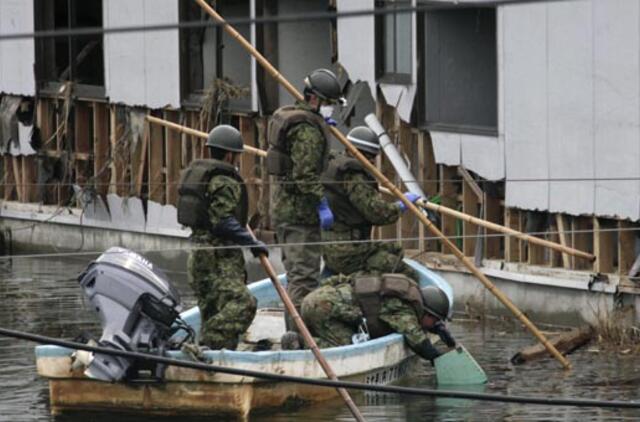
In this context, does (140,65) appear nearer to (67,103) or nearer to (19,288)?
(67,103)

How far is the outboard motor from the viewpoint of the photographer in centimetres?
1419

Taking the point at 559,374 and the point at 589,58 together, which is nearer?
the point at 559,374

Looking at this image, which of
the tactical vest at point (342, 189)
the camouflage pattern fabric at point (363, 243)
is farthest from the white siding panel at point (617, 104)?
the tactical vest at point (342, 189)

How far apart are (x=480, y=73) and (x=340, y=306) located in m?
5.29

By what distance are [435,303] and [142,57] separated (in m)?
8.76

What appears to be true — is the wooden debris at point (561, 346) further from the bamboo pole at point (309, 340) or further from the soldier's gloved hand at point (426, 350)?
the bamboo pole at point (309, 340)

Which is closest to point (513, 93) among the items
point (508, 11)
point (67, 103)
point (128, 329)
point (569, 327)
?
point (508, 11)

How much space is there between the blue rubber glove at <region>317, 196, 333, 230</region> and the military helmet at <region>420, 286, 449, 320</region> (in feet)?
3.23

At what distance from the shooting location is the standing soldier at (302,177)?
1598cm

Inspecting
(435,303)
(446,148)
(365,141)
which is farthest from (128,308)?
(446,148)

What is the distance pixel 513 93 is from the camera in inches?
724

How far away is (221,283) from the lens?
589 inches

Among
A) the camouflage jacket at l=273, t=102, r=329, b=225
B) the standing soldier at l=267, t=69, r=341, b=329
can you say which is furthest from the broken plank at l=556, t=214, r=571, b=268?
the camouflage jacket at l=273, t=102, r=329, b=225

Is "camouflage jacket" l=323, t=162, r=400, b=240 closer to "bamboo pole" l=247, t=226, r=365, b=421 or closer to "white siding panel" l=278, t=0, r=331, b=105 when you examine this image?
"bamboo pole" l=247, t=226, r=365, b=421
